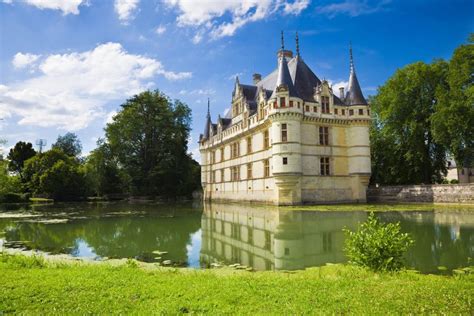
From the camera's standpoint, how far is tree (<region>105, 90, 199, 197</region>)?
4438 centimetres

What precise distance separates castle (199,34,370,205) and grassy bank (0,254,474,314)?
2149cm

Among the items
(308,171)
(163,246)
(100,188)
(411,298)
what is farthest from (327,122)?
(100,188)

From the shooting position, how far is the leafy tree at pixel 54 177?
46875 mm

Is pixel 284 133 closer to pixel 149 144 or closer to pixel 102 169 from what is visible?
pixel 149 144

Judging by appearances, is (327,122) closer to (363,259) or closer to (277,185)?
(277,185)

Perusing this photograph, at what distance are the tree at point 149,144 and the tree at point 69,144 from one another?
4401 cm

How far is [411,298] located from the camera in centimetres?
481

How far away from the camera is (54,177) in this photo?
46875 millimetres

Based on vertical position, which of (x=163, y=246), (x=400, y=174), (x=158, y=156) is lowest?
(x=163, y=246)

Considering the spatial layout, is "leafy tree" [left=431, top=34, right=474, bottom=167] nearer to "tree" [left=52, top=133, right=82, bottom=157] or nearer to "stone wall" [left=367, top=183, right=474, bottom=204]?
"stone wall" [left=367, top=183, right=474, bottom=204]

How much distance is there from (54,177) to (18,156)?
18.1m

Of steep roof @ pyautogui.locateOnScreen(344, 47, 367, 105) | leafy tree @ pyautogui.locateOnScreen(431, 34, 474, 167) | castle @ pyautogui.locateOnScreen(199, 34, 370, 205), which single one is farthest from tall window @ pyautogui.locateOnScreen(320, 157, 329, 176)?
leafy tree @ pyautogui.locateOnScreen(431, 34, 474, 167)

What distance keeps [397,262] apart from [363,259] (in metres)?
0.62

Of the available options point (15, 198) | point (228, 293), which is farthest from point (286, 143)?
point (15, 198)
